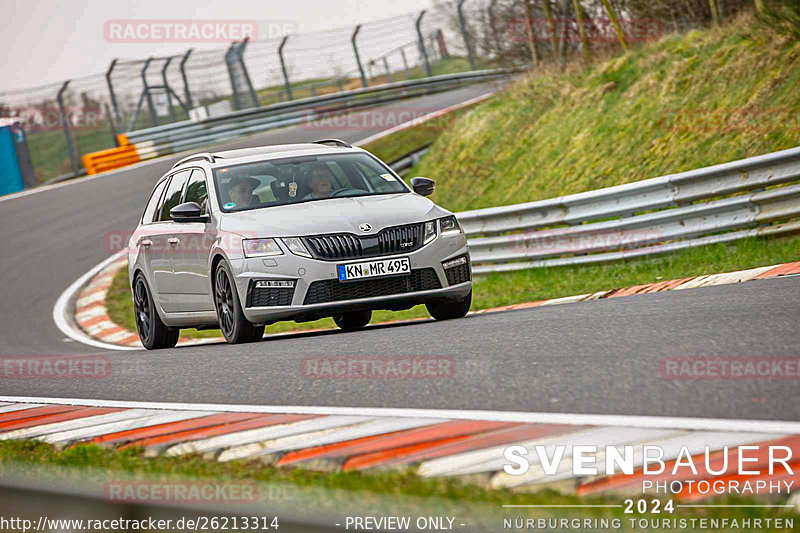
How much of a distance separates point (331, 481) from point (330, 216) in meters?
5.33

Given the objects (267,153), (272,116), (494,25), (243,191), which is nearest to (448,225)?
(243,191)

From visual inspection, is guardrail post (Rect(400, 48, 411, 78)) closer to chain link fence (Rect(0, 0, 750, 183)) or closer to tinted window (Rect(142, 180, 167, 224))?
chain link fence (Rect(0, 0, 750, 183))

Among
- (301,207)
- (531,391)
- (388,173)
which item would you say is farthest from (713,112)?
(531,391)

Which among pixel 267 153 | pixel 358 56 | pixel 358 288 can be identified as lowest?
pixel 358 288

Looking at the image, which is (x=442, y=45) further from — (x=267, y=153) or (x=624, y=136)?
(x=267, y=153)

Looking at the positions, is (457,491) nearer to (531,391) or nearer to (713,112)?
(531,391)

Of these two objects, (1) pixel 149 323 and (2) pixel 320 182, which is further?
(1) pixel 149 323

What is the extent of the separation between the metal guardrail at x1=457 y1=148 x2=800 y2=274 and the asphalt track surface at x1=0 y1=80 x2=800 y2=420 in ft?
7.69

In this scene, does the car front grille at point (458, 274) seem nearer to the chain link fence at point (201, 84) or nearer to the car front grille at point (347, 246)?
the car front grille at point (347, 246)

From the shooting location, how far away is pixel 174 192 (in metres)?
10.8

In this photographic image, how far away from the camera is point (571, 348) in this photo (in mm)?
6086

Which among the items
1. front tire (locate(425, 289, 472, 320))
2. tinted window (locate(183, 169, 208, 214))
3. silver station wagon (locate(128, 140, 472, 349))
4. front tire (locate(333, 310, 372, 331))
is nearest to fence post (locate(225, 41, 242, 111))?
front tire (locate(333, 310, 372, 331))

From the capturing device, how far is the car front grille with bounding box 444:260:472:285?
896cm

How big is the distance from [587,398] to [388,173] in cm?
575
